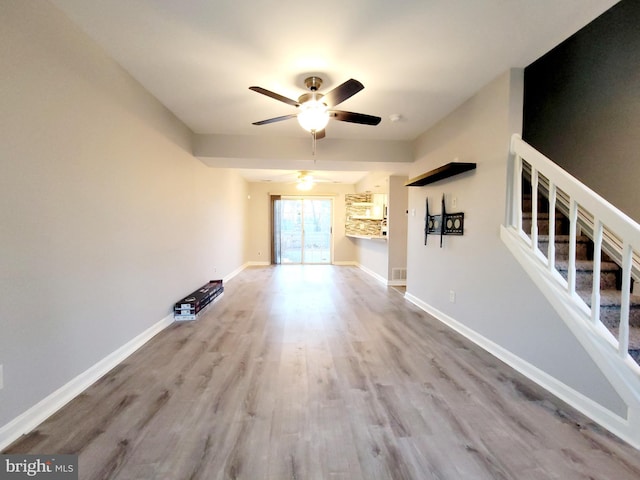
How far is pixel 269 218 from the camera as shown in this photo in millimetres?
8031

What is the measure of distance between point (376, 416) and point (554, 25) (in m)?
2.72

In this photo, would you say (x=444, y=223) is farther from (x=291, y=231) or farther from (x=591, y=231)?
(x=291, y=231)

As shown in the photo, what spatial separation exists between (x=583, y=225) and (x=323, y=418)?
2714mm

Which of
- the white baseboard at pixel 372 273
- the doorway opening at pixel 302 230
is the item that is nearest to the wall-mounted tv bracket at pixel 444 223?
the white baseboard at pixel 372 273

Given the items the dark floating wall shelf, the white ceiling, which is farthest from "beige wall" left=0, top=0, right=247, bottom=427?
the dark floating wall shelf

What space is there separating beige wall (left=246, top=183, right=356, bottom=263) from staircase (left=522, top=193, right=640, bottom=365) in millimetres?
5510

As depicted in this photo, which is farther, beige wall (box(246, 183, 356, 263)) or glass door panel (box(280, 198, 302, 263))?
glass door panel (box(280, 198, 302, 263))

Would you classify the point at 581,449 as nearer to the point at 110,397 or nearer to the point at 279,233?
the point at 110,397

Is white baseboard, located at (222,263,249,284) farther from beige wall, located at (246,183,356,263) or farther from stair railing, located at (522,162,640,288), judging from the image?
stair railing, located at (522,162,640,288)

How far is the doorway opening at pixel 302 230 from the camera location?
8058 millimetres

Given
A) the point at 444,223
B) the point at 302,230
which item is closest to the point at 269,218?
the point at 302,230

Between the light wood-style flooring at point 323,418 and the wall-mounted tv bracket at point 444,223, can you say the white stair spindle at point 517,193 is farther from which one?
the light wood-style flooring at point 323,418

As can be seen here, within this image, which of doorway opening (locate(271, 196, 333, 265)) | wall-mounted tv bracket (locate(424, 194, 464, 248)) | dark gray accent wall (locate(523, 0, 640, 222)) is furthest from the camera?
doorway opening (locate(271, 196, 333, 265))

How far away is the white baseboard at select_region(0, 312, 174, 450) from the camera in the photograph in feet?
4.42
